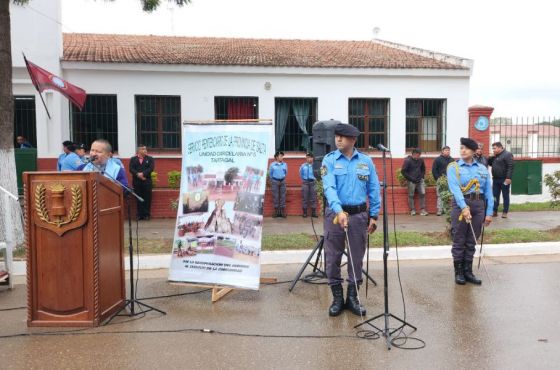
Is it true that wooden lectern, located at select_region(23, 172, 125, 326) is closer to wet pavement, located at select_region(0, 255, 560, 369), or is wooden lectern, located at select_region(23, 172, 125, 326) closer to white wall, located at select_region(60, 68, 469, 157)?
wet pavement, located at select_region(0, 255, 560, 369)

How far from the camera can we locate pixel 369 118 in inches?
700

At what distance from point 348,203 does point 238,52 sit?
46.4ft

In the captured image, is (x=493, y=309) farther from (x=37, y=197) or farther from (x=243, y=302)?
(x=37, y=197)

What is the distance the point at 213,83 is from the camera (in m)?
16.7

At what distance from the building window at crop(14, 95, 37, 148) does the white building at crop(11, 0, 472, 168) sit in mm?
30

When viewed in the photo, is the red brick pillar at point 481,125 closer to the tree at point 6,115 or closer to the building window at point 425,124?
the building window at point 425,124

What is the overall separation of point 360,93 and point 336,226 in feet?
41.4

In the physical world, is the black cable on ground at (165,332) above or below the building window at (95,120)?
below

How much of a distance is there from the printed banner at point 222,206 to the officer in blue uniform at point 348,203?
981 mm

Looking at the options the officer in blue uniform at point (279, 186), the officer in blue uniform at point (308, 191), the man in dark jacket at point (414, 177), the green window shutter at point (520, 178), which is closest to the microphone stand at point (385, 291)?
the officer in blue uniform at point (308, 191)

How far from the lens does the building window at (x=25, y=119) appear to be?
51.5ft

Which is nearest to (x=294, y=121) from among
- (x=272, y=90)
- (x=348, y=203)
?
(x=272, y=90)

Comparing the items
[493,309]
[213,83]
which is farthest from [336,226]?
[213,83]

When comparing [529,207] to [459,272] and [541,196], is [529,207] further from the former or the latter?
[459,272]
